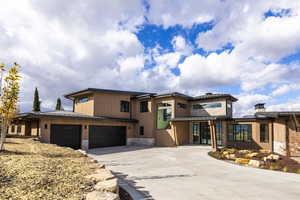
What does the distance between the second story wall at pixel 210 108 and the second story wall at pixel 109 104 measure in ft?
26.3

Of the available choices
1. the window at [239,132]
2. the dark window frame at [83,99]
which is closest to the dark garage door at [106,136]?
the dark window frame at [83,99]

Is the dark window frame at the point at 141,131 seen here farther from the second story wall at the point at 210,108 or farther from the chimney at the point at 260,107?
the chimney at the point at 260,107

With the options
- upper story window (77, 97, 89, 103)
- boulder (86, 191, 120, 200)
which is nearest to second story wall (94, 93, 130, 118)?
upper story window (77, 97, 89, 103)

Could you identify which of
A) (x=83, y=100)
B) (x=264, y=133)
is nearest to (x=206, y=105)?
(x=264, y=133)

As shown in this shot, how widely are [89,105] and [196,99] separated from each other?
12.2 meters

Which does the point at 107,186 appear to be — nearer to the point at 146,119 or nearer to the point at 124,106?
the point at 146,119

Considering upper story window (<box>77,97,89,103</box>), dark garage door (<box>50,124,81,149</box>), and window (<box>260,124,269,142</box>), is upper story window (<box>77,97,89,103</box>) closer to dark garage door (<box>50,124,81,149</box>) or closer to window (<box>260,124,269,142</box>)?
dark garage door (<box>50,124,81,149</box>)

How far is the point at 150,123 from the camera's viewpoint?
70.9ft

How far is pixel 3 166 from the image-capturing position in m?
5.26

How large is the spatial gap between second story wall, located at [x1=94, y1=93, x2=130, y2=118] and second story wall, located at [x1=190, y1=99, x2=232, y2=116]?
26.3 feet

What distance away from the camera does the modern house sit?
55.2 feet

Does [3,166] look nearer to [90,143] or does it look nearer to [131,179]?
[131,179]

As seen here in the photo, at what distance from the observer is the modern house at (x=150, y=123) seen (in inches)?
662

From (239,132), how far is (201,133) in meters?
3.76
